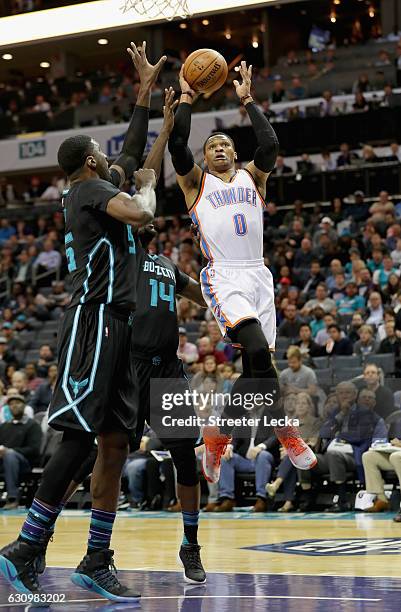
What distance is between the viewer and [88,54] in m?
33.6

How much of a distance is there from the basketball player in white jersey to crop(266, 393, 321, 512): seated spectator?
4.57m

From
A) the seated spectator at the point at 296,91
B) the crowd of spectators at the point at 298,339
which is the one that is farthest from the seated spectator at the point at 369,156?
the seated spectator at the point at 296,91

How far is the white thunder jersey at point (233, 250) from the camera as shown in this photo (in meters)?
6.63

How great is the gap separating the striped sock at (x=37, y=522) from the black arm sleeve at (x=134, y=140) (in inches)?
75.7

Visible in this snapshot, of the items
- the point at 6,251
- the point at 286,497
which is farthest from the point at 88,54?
the point at 286,497

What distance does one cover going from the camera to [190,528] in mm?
6008

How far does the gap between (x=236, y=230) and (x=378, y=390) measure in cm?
529

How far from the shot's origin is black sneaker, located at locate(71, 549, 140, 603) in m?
5.05

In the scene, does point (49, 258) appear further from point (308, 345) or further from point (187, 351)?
point (308, 345)

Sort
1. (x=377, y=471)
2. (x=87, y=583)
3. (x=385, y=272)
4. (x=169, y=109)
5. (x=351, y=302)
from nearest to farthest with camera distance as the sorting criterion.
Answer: (x=87, y=583), (x=169, y=109), (x=377, y=471), (x=351, y=302), (x=385, y=272)

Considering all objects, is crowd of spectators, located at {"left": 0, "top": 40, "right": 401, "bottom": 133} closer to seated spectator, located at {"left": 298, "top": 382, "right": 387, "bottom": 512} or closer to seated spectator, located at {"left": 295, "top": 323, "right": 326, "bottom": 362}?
seated spectator, located at {"left": 295, "top": 323, "right": 326, "bottom": 362}

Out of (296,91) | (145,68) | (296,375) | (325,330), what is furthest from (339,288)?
(145,68)

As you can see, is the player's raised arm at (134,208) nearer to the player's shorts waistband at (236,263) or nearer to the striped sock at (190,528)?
the player's shorts waistband at (236,263)

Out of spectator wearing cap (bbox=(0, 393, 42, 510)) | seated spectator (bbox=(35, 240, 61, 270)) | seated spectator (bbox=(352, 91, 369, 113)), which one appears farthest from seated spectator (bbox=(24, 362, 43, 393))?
seated spectator (bbox=(352, 91, 369, 113))
